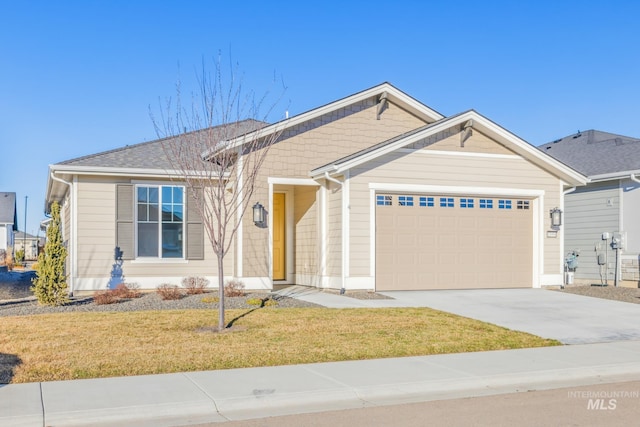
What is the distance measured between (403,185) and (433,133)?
5.35 ft

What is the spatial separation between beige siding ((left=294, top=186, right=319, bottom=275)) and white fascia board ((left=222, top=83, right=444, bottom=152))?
6.68 feet

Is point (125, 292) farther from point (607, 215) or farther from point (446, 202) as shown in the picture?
point (607, 215)

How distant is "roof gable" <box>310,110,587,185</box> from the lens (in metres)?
16.3

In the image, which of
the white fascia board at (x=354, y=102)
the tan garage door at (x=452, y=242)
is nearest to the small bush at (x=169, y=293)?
the white fascia board at (x=354, y=102)

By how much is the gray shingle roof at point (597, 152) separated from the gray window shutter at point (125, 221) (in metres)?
14.1

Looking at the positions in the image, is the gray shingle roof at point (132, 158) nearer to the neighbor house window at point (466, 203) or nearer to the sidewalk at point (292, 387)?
the neighbor house window at point (466, 203)

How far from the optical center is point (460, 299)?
50.6 feet

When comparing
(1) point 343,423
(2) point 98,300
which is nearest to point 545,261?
(2) point 98,300

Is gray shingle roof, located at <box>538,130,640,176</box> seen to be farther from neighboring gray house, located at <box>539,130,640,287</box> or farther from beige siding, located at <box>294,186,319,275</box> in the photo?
beige siding, located at <box>294,186,319,275</box>

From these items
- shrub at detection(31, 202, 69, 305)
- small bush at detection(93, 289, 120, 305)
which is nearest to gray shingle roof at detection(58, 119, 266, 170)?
shrub at detection(31, 202, 69, 305)

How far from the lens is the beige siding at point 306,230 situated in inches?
698

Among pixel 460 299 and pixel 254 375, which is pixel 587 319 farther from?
pixel 254 375

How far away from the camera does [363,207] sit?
16.5 metres

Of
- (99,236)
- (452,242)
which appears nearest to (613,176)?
(452,242)
